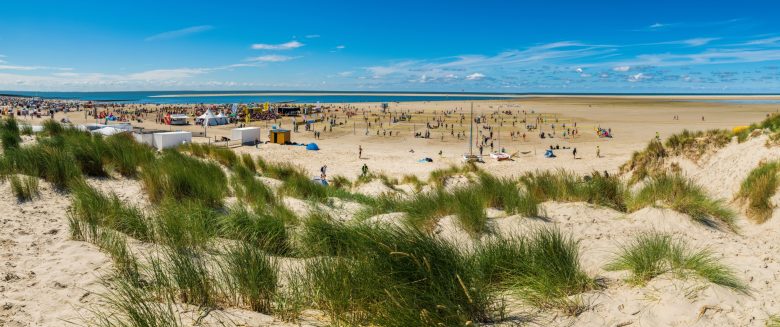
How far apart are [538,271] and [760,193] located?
6232mm

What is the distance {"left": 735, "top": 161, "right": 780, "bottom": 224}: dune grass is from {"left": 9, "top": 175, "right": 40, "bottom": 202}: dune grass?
10.6 m

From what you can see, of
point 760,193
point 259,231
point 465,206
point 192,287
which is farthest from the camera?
point 760,193

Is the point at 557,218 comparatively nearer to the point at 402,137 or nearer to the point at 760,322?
the point at 760,322

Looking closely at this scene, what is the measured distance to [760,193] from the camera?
7.07 meters

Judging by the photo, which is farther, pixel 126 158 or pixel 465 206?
pixel 126 158

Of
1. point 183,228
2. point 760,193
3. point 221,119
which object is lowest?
point 760,193

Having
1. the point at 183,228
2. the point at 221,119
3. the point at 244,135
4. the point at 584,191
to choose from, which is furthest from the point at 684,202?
the point at 221,119

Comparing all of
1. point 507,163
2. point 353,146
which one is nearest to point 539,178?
point 507,163

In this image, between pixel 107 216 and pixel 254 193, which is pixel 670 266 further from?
pixel 254 193

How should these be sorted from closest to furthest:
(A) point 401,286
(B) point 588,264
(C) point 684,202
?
(A) point 401,286 → (B) point 588,264 → (C) point 684,202

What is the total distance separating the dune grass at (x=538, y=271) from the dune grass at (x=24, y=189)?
6037 millimetres

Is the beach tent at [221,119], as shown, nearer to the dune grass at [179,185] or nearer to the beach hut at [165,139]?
the beach hut at [165,139]

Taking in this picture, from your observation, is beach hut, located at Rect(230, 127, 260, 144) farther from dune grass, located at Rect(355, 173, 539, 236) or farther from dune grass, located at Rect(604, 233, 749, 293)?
dune grass, located at Rect(604, 233, 749, 293)

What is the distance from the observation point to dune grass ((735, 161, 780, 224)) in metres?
6.80
